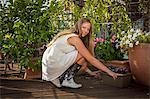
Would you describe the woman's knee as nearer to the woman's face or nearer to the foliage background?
the woman's face

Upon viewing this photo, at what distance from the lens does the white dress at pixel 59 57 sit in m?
3.15

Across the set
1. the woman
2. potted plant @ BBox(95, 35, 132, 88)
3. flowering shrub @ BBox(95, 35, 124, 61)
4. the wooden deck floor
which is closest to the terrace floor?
the wooden deck floor

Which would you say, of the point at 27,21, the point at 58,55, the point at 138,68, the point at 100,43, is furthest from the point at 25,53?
the point at 138,68

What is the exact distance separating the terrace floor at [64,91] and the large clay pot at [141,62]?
10 cm

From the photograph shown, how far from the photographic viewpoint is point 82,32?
125 inches

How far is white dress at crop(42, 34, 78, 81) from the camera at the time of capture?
124 inches

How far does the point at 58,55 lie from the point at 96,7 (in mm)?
1601

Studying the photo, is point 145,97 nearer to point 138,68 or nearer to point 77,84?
point 138,68

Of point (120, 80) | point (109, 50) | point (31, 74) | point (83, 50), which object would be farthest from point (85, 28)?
point (31, 74)

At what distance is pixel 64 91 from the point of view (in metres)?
Result: 3.07

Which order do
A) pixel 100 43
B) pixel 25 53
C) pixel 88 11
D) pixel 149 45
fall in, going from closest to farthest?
pixel 149 45 < pixel 25 53 < pixel 100 43 < pixel 88 11

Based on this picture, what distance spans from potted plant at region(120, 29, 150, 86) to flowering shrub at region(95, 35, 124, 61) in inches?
21.1

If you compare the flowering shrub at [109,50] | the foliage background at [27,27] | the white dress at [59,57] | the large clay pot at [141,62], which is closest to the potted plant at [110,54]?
the flowering shrub at [109,50]

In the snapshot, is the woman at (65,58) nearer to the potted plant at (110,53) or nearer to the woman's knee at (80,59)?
the woman's knee at (80,59)
